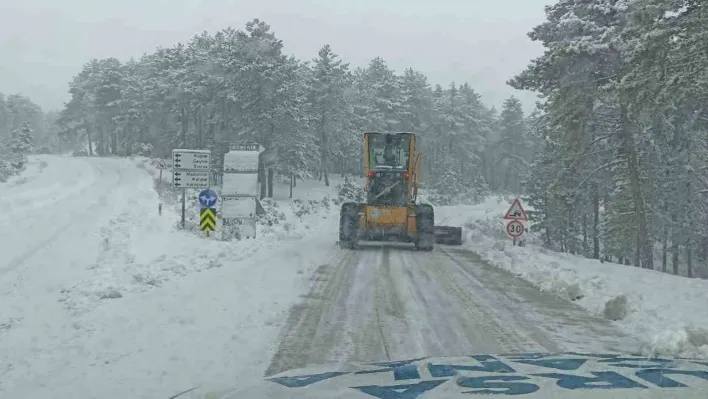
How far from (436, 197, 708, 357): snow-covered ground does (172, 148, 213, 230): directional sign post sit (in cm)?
904

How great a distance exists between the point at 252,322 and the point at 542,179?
41.9 metres

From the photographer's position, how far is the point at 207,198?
61.1ft

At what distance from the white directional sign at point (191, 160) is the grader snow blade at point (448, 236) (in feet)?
37.0

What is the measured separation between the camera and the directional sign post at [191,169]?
19.2 meters

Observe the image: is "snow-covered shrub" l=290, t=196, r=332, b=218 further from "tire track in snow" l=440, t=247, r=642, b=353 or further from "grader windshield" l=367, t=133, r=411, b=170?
"tire track in snow" l=440, t=247, r=642, b=353

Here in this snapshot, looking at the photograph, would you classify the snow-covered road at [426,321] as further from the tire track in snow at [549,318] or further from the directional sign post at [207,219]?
the directional sign post at [207,219]

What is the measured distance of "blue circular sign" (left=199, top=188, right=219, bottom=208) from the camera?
60.8ft

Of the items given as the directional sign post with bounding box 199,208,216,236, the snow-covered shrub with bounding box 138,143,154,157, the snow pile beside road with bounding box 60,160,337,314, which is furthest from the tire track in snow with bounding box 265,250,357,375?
the snow-covered shrub with bounding box 138,143,154,157

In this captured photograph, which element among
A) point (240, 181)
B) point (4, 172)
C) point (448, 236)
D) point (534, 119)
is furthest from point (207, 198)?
point (534, 119)

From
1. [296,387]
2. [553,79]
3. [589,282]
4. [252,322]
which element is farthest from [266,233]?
[296,387]

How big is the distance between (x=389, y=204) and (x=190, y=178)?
7214mm

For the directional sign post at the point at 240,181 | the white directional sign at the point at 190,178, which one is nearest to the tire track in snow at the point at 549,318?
the directional sign post at the point at 240,181

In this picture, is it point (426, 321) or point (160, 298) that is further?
point (160, 298)

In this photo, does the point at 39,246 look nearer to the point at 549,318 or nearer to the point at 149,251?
the point at 149,251
